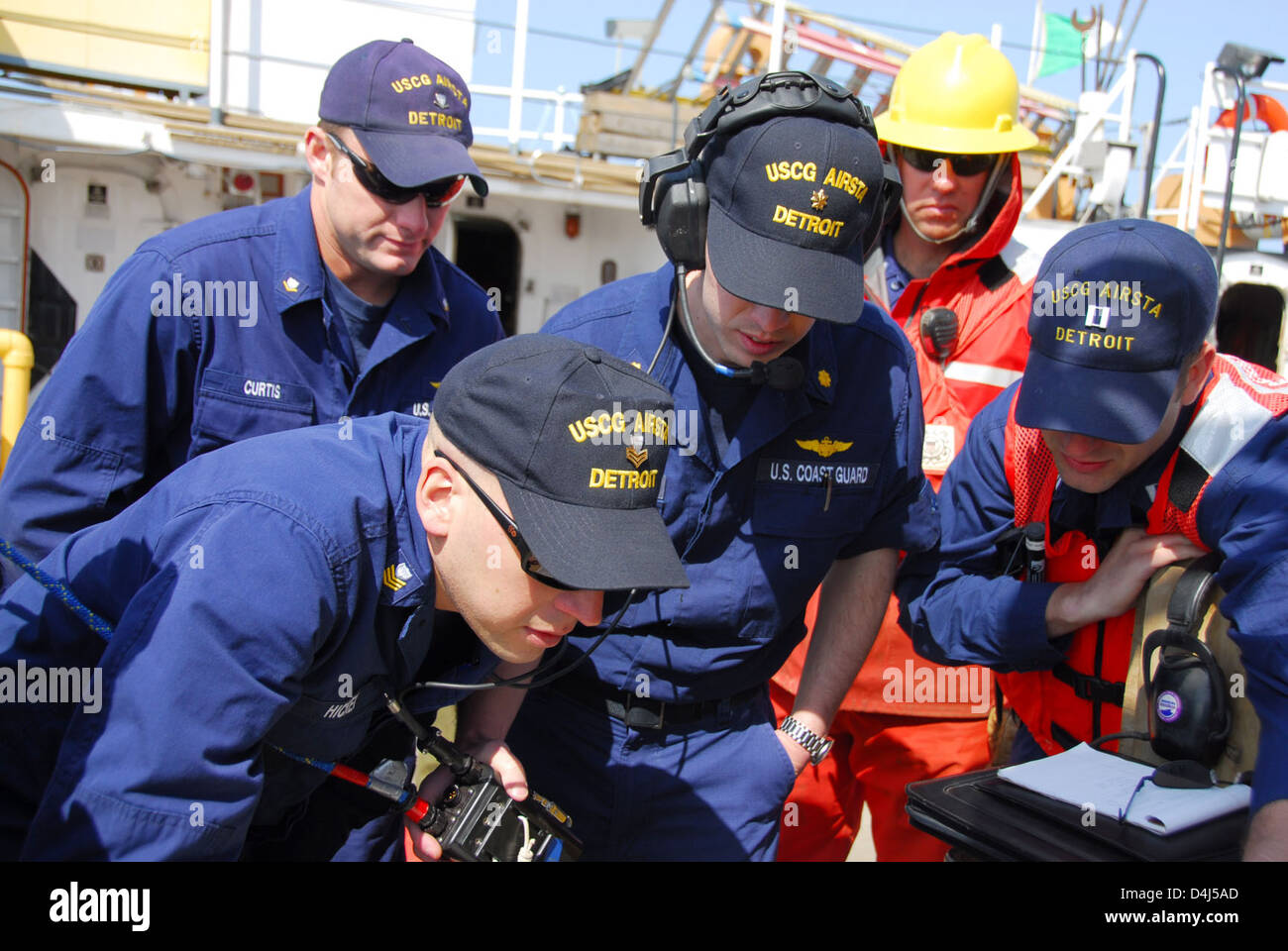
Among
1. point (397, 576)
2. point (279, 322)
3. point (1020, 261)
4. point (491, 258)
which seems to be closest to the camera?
point (397, 576)

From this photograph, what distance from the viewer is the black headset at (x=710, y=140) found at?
2229mm

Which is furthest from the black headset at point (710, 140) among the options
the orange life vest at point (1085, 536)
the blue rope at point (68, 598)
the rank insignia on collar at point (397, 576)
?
the blue rope at point (68, 598)

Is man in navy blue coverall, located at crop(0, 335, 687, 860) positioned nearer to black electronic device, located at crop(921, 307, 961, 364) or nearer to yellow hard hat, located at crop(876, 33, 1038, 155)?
black electronic device, located at crop(921, 307, 961, 364)

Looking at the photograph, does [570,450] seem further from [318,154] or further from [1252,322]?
[1252,322]

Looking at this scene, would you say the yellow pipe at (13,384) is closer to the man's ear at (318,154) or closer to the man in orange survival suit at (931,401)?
the man's ear at (318,154)

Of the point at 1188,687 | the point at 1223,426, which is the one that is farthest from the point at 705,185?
the point at 1188,687

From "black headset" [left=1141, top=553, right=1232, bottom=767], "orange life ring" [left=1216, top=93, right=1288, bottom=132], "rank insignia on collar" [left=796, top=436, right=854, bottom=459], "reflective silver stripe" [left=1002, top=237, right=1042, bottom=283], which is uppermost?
"orange life ring" [left=1216, top=93, right=1288, bottom=132]

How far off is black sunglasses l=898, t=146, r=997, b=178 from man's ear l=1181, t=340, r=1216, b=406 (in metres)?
1.58

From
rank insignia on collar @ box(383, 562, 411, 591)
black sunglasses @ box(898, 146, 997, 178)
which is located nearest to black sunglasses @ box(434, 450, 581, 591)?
rank insignia on collar @ box(383, 562, 411, 591)

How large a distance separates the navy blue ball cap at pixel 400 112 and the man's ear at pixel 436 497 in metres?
1.28

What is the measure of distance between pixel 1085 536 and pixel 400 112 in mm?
2021

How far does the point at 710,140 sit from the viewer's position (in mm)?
2318

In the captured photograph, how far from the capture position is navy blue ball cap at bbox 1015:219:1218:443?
7.00 feet
